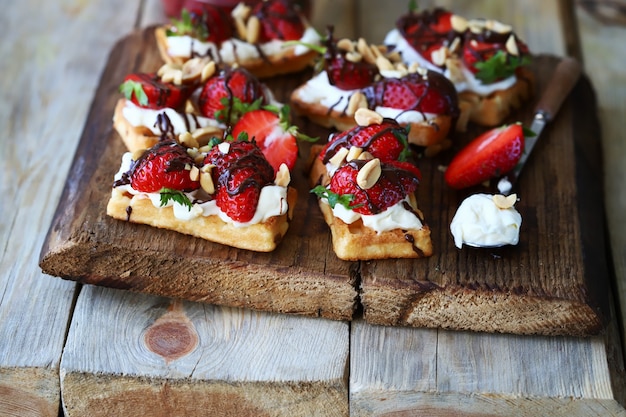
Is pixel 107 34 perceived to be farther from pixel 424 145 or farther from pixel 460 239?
pixel 460 239

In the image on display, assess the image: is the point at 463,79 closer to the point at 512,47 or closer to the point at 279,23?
the point at 512,47

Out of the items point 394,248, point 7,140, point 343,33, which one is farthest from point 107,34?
point 394,248

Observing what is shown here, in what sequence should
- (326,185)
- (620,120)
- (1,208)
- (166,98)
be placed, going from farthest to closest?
(620,120) → (1,208) → (166,98) → (326,185)

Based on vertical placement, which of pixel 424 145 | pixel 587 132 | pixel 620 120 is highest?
pixel 424 145

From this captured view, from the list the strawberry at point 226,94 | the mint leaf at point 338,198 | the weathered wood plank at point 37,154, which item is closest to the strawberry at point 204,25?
the strawberry at point 226,94

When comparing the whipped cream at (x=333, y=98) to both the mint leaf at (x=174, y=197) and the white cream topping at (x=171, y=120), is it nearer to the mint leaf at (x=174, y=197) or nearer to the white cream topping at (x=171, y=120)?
the white cream topping at (x=171, y=120)

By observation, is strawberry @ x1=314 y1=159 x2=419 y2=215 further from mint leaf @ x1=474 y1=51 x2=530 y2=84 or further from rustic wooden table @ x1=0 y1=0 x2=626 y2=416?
mint leaf @ x1=474 y1=51 x2=530 y2=84
